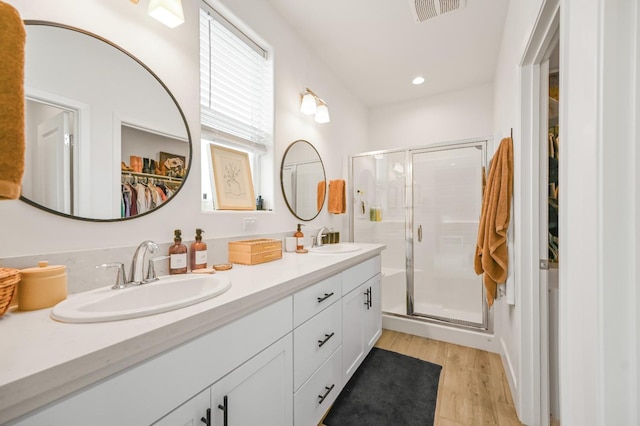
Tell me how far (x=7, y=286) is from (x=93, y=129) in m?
0.58

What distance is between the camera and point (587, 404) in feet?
2.03

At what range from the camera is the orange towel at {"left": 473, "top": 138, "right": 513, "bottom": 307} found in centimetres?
159

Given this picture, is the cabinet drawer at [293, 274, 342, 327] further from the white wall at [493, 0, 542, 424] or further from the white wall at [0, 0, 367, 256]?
the white wall at [493, 0, 542, 424]

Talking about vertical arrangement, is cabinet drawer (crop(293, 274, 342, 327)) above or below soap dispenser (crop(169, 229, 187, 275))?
below

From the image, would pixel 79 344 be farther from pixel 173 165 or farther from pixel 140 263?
pixel 173 165

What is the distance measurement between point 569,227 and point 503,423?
1.31m

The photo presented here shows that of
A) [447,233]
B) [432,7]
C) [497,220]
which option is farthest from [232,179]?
[447,233]

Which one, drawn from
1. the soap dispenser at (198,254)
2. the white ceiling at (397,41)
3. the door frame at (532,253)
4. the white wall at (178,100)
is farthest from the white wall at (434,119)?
the soap dispenser at (198,254)

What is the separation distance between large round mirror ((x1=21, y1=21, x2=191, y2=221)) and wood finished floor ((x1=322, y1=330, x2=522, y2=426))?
189cm

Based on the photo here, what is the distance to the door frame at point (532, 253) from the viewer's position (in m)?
1.34

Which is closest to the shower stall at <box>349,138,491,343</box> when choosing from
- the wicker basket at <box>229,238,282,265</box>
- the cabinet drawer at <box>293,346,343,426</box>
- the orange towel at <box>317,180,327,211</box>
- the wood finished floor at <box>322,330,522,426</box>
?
the wood finished floor at <box>322,330,522,426</box>

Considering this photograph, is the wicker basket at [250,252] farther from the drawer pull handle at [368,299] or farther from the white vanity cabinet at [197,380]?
the drawer pull handle at [368,299]

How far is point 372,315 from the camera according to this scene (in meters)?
2.04

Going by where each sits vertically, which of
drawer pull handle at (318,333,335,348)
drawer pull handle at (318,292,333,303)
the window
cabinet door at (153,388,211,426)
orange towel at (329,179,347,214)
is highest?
the window
